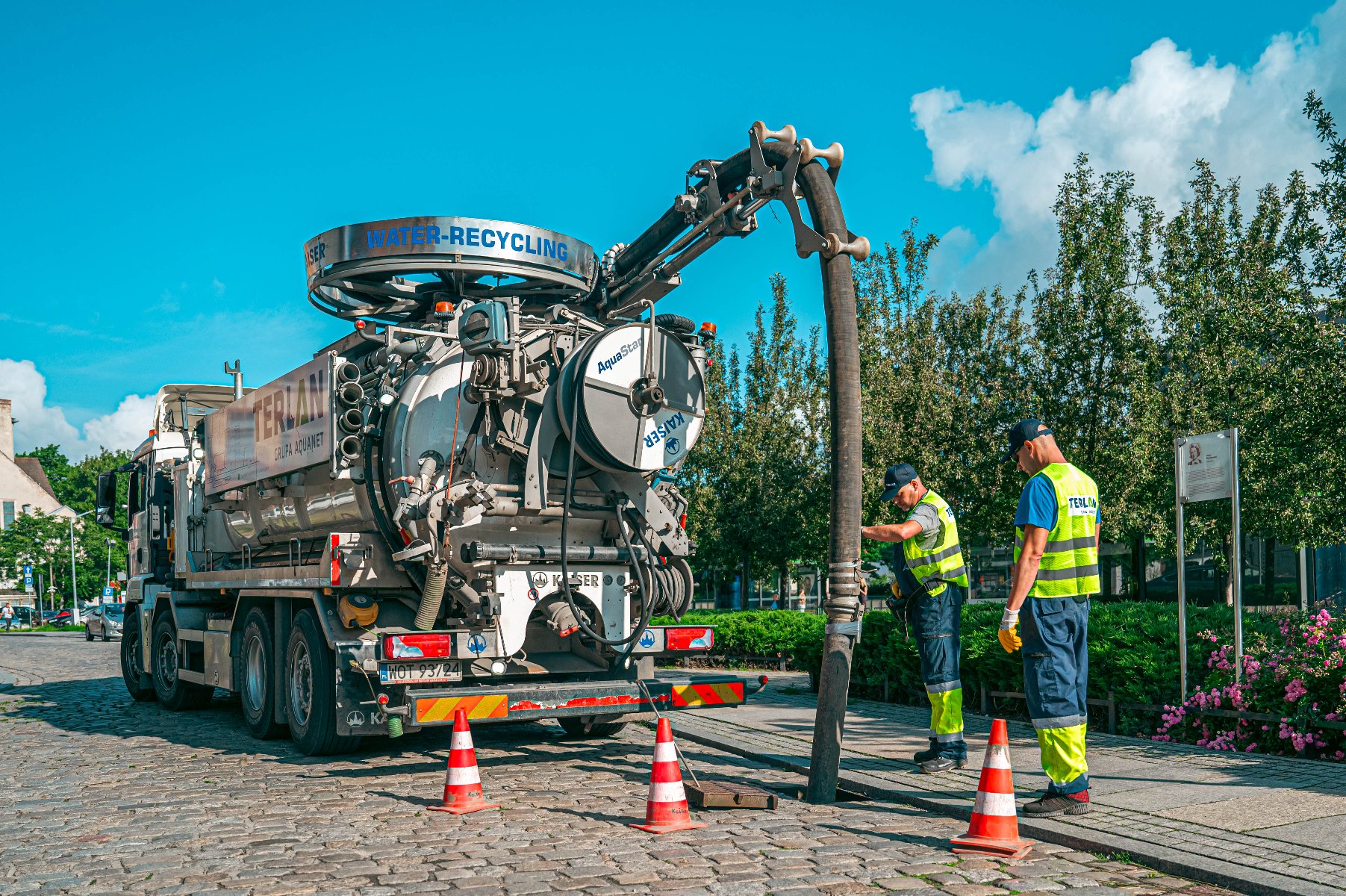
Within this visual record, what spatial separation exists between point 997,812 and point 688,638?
3.81m

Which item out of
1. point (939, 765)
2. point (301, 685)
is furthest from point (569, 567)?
point (939, 765)

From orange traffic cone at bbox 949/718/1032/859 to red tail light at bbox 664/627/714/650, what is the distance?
3.63 m

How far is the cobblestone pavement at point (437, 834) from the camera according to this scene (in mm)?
5121

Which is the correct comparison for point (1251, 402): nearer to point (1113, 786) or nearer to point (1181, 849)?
point (1113, 786)

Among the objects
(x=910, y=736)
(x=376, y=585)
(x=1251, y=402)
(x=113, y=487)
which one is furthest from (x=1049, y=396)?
(x=113, y=487)

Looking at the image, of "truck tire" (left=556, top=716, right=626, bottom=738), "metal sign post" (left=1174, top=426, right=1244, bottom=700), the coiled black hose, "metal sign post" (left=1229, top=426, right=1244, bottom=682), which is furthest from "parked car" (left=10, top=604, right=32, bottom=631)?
"metal sign post" (left=1229, top=426, right=1244, bottom=682)

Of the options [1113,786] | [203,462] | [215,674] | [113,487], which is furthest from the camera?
[113,487]

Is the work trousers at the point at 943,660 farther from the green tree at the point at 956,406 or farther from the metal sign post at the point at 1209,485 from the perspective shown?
the green tree at the point at 956,406

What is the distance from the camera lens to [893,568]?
791 cm

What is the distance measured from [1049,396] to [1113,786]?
413 inches

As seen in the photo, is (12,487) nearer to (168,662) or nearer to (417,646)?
(168,662)

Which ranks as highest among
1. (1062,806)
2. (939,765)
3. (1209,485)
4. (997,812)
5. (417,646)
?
(1209,485)

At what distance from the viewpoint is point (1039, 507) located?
6.30m

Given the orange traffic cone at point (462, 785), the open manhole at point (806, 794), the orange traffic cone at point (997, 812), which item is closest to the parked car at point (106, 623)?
the orange traffic cone at point (462, 785)
